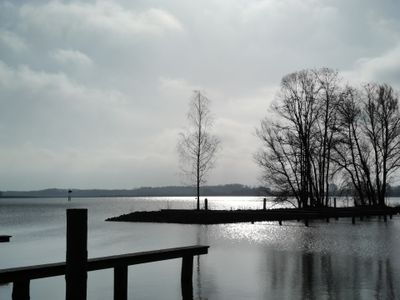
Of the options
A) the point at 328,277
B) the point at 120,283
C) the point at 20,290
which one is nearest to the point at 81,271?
the point at 20,290

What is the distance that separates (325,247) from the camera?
817 inches

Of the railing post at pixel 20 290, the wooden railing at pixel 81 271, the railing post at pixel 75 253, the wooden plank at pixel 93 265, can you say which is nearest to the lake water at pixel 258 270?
the wooden railing at pixel 81 271

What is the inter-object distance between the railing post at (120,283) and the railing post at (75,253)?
72.7 inches

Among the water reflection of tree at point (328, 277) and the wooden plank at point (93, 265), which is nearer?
the wooden plank at point (93, 265)

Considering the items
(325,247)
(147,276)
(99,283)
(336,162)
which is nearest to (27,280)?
(99,283)

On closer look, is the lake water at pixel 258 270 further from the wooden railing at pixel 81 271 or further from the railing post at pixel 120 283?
the railing post at pixel 120 283

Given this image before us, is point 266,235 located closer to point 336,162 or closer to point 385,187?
point 336,162

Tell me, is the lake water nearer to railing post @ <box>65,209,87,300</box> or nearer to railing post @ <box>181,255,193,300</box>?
railing post @ <box>181,255,193,300</box>

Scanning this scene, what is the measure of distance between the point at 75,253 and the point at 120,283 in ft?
7.36

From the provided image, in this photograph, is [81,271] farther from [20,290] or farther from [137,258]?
[137,258]

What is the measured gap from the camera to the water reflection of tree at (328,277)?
36.7 feet

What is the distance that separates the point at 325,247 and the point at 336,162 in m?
32.4

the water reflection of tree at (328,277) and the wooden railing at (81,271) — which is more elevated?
the wooden railing at (81,271)

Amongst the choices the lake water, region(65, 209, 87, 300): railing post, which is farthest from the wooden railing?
the lake water
